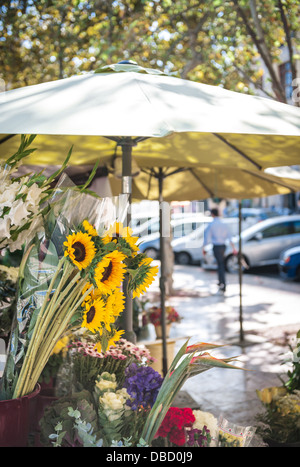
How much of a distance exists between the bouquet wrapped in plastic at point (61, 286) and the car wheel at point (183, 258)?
16552 mm

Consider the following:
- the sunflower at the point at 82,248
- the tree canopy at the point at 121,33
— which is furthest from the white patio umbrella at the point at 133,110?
the tree canopy at the point at 121,33

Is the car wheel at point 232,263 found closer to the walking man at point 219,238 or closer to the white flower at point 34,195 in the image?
the walking man at point 219,238

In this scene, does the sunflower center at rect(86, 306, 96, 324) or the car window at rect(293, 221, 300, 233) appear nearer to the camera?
the sunflower center at rect(86, 306, 96, 324)

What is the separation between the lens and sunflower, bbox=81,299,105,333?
167 centimetres

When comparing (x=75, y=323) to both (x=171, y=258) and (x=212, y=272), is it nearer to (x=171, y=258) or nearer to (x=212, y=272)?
(x=171, y=258)

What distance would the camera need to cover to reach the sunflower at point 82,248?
1.59 m

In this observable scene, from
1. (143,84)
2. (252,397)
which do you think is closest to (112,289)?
(143,84)

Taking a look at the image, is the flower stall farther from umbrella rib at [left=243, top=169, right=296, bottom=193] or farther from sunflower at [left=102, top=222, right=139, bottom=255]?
umbrella rib at [left=243, top=169, right=296, bottom=193]

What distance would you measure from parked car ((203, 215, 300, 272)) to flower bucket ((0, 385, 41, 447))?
14070mm

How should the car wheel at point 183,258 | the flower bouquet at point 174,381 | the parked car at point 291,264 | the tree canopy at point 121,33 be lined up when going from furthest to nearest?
1. the car wheel at point 183,258
2. the parked car at point 291,264
3. the tree canopy at point 121,33
4. the flower bouquet at point 174,381

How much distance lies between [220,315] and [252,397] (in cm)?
461

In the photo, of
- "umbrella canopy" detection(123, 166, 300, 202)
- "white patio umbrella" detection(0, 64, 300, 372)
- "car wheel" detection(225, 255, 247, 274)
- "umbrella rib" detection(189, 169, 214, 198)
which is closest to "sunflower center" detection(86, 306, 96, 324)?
"white patio umbrella" detection(0, 64, 300, 372)

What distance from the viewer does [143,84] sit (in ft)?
7.78

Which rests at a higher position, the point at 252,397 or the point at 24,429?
the point at 24,429
